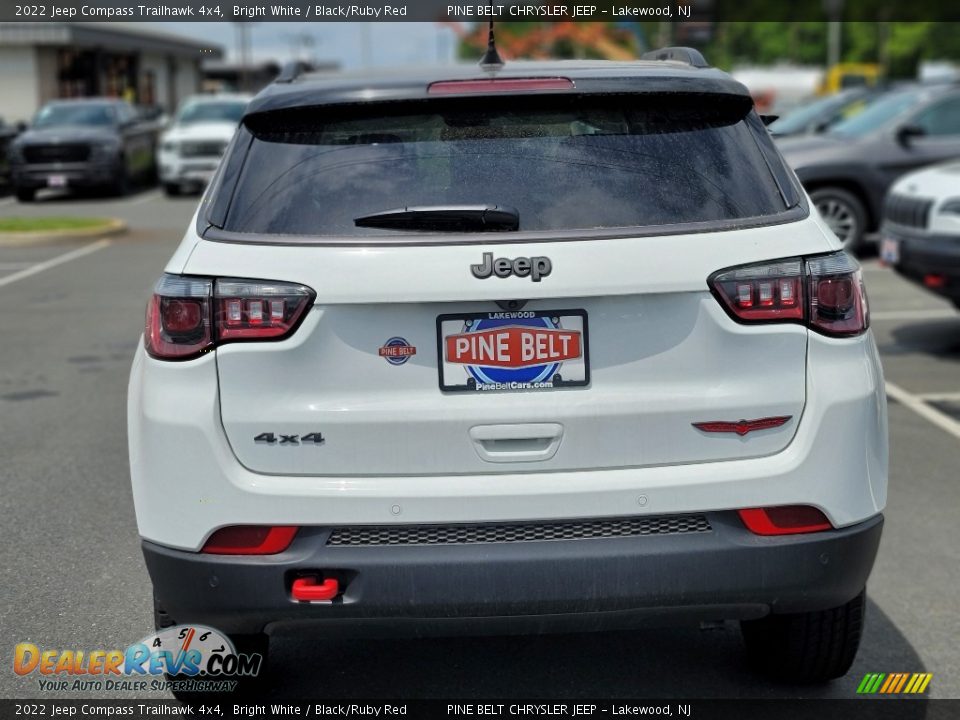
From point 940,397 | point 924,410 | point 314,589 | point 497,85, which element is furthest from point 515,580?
point 940,397

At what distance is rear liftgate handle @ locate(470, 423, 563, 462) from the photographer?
3.09 m

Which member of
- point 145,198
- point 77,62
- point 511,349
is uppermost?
point 511,349

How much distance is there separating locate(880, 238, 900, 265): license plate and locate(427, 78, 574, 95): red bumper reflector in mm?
6854

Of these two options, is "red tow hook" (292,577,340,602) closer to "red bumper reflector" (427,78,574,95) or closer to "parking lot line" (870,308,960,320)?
"red bumper reflector" (427,78,574,95)

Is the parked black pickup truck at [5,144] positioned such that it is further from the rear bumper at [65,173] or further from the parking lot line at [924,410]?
the parking lot line at [924,410]

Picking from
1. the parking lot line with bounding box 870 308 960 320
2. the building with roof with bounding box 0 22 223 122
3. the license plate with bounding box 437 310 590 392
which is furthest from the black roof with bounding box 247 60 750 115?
the building with roof with bounding box 0 22 223 122

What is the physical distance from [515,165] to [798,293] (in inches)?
29.6

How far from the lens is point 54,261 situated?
1512 centimetres

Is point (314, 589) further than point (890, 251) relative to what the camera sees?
No

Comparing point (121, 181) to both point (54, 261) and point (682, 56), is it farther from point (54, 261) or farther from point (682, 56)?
point (682, 56)

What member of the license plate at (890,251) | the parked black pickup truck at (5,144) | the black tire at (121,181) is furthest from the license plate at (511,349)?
the parked black pickup truck at (5,144)

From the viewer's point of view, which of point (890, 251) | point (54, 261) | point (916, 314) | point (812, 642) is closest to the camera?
point (812, 642)

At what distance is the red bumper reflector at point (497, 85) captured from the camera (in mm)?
3350

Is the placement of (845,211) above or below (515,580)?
below
